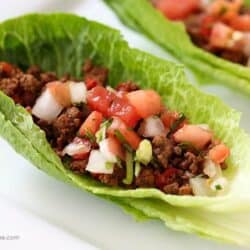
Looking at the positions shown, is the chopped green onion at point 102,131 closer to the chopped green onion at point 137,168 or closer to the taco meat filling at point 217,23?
the chopped green onion at point 137,168

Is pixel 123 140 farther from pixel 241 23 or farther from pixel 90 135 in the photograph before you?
pixel 241 23

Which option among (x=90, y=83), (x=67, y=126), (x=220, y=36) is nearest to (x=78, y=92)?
(x=90, y=83)

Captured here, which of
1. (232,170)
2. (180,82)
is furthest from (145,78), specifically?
(232,170)

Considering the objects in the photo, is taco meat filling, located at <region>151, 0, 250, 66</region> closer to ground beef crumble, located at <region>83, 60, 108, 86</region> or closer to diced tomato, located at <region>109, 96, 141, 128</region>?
ground beef crumble, located at <region>83, 60, 108, 86</region>

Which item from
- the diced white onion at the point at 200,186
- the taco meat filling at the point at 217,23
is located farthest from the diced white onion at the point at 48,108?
the taco meat filling at the point at 217,23

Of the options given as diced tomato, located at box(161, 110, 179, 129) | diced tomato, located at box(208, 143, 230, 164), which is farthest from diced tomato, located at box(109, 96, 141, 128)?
diced tomato, located at box(208, 143, 230, 164)

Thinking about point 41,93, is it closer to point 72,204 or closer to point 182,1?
point 72,204
